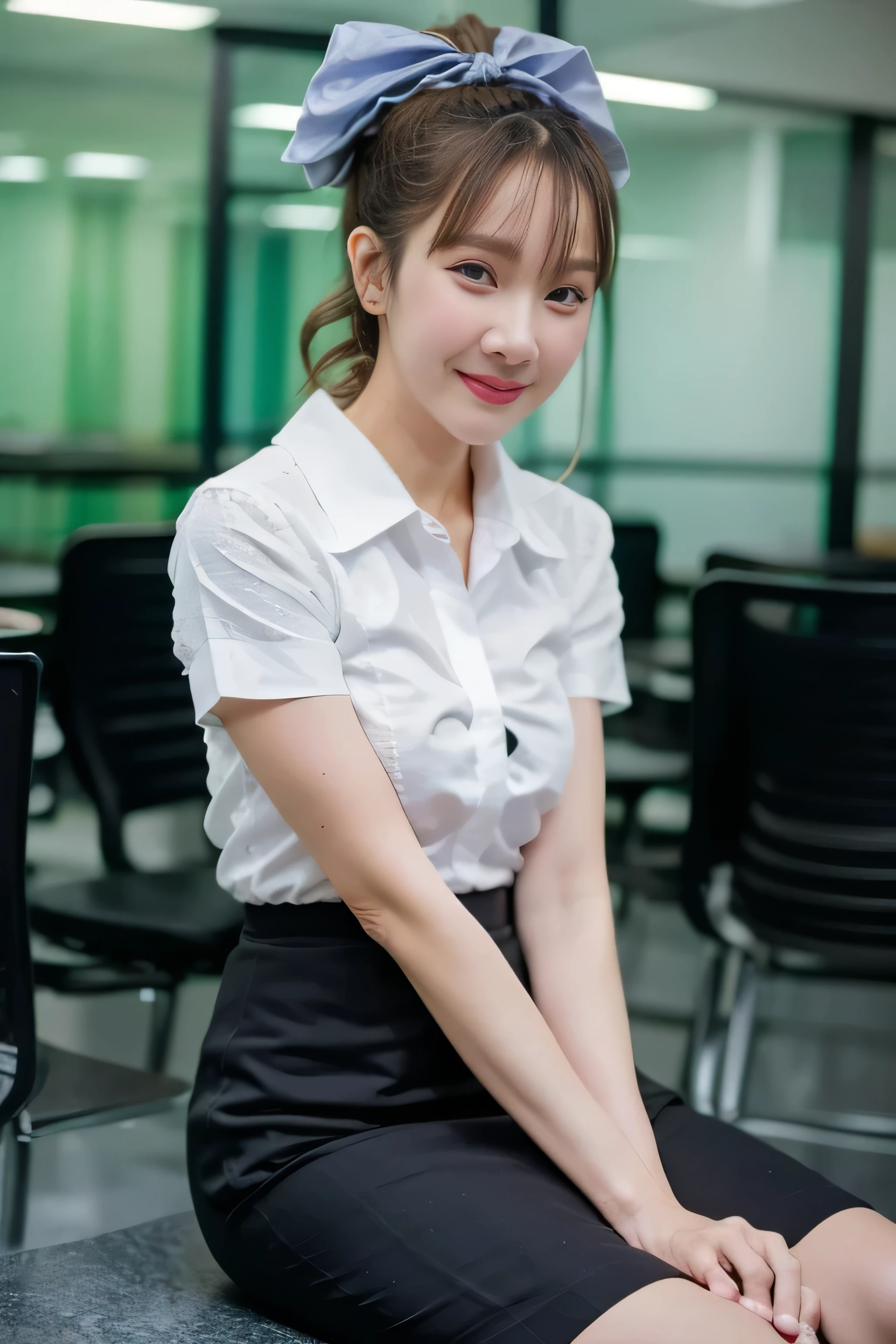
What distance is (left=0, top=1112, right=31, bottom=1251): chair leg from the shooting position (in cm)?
194

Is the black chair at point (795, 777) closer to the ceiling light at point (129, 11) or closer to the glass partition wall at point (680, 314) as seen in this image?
the glass partition wall at point (680, 314)

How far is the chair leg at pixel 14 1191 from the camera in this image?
1.94 metres

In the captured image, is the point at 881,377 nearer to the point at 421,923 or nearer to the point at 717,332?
the point at 717,332

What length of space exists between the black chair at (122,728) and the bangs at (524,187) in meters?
1.21

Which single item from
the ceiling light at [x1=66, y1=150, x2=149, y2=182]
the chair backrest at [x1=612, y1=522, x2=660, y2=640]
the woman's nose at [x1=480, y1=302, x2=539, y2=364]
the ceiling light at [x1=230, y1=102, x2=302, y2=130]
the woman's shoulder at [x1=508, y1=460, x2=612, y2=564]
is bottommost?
the chair backrest at [x1=612, y1=522, x2=660, y2=640]

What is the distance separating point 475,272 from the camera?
1.22 metres

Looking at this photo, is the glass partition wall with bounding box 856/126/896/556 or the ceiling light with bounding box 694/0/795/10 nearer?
the ceiling light with bounding box 694/0/795/10

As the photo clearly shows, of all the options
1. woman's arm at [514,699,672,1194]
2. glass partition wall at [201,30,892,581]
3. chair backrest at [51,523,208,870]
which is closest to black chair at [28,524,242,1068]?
chair backrest at [51,523,208,870]

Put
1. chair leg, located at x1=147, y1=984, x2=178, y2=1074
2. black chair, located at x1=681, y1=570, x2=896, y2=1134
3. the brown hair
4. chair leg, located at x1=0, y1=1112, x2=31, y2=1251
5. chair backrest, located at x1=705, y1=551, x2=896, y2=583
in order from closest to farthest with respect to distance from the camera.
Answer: the brown hair
chair leg, located at x1=0, y1=1112, x2=31, y2=1251
black chair, located at x1=681, y1=570, x2=896, y2=1134
chair leg, located at x1=147, y1=984, x2=178, y2=1074
chair backrest, located at x1=705, y1=551, x2=896, y2=583

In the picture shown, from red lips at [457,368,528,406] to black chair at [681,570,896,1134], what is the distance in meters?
0.85

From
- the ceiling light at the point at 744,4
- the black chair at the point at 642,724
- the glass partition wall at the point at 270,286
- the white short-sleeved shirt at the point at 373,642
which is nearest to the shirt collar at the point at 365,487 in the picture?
the white short-sleeved shirt at the point at 373,642

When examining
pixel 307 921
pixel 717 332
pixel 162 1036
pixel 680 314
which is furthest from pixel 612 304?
pixel 307 921

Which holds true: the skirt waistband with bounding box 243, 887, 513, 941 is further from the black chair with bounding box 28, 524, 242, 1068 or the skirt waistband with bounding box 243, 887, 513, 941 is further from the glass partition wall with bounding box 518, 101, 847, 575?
the glass partition wall with bounding box 518, 101, 847, 575

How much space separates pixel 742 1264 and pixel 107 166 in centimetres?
356
